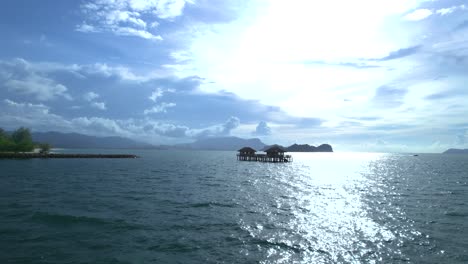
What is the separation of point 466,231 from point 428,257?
8101 mm

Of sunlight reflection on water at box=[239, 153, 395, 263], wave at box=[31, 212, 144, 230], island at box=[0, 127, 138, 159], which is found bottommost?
sunlight reflection on water at box=[239, 153, 395, 263]

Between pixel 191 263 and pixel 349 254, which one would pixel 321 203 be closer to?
pixel 349 254

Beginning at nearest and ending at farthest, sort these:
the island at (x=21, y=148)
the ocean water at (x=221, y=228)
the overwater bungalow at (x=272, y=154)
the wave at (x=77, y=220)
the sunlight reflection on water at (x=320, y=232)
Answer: the ocean water at (x=221, y=228), the sunlight reflection on water at (x=320, y=232), the wave at (x=77, y=220), the island at (x=21, y=148), the overwater bungalow at (x=272, y=154)

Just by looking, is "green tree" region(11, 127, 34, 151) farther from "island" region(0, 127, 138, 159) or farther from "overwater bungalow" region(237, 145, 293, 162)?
"overwater bungalow" region(237, 145, 293, 162)

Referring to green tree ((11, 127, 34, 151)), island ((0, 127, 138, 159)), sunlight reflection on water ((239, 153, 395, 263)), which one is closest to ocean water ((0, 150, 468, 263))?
sunlight reflection on water ((239, 153, 395, 263))

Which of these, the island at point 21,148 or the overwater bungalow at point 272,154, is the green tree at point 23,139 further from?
the overwater bungalow at point 272,154

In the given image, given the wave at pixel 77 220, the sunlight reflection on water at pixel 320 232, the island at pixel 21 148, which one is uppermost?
the island at pixel 21 148

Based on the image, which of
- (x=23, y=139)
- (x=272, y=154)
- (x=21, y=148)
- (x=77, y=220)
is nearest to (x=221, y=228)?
(x=77, y=220)

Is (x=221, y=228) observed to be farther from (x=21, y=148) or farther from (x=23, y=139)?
(x=23, y=139)

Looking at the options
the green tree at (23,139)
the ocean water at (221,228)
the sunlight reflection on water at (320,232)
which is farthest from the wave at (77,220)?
the green tree at (23,139)

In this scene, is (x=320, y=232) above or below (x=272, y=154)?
below

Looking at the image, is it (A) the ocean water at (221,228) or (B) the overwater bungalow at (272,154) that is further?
(B) the overwater bungalow at (272,154)

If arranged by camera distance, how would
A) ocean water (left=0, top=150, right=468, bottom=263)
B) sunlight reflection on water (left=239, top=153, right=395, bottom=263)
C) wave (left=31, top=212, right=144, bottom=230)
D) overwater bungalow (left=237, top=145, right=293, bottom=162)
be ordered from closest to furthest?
ocean water (left=0, top=150, right=468, bottom=263) < sunlight reflection on water (left=239, top=153, right=395, bottom=263) < wave (left=31, top=212, right=144, bottom=230) < overwater bungalow (left=237, top=145, right=293, bottom=162)

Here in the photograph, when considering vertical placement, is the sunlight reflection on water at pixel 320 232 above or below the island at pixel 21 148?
below
